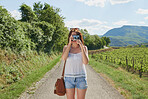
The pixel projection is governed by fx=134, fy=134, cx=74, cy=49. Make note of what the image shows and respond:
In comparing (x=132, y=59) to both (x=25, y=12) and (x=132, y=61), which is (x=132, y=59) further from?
(x=25, y=12)

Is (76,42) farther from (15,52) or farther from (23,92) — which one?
(15,52)

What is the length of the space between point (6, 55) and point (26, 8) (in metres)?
13.0

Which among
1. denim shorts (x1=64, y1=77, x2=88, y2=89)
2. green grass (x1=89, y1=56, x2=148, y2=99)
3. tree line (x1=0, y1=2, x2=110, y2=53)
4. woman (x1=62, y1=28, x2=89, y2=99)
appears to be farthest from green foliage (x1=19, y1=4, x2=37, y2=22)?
denim shorts (x1=64, y1=77, x2=88, y2=89)

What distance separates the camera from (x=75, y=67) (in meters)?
2.59

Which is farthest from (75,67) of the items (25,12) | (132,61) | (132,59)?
(132,59)

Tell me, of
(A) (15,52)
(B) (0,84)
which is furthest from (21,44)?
(B) (0,84)

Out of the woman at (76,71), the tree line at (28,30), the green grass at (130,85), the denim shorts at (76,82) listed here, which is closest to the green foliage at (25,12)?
the tree line at (28,30)

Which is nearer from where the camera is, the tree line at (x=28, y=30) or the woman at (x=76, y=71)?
the woman at (x=76, y=71)

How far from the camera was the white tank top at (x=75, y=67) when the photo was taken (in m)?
2.58

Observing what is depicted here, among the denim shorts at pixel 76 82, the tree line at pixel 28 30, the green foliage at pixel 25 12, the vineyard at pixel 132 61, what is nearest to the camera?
the denim shorts at pixel 76 82

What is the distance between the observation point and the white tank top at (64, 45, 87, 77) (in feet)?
8.46

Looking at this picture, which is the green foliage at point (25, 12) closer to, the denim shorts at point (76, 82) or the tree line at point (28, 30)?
the tree line at point (28, 30)

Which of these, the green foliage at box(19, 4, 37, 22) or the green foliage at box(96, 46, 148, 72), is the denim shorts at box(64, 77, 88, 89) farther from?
the green foliage at box(19, 4, 37, 22)

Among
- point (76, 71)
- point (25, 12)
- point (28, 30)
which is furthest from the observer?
point (25, 12)
